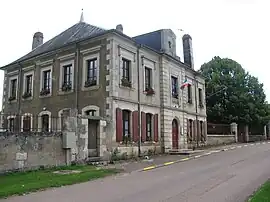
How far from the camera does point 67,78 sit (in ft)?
69.2

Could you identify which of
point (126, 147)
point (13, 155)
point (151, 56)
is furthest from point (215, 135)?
point (13, 155)

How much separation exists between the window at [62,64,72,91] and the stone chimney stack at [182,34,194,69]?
39.7 feet

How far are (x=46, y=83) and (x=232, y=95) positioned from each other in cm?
2377

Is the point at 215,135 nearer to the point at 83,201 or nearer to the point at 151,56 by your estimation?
the point at 151,56

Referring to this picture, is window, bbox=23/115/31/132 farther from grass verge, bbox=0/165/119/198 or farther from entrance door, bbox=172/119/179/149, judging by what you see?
entrance door, bbox=172/119/179/149

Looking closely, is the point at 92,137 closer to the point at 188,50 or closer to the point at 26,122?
the point at 26,122

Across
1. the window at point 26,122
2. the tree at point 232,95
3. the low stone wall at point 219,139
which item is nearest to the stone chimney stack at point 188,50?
the low stone wall at point 219,139

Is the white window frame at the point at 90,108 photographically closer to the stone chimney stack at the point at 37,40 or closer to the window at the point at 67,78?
the window at the point at 67,78

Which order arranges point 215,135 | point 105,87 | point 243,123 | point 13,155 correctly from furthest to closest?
point 243,123 → point 215,135 → point 105,87 → point 13,155

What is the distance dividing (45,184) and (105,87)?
9422mm

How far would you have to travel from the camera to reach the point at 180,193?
818 centimetres

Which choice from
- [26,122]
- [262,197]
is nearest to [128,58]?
[26,122]

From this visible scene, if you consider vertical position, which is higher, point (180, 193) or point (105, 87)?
point (105, 87)

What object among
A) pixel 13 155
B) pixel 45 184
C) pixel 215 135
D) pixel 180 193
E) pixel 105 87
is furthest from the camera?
→ pixel 215 135
